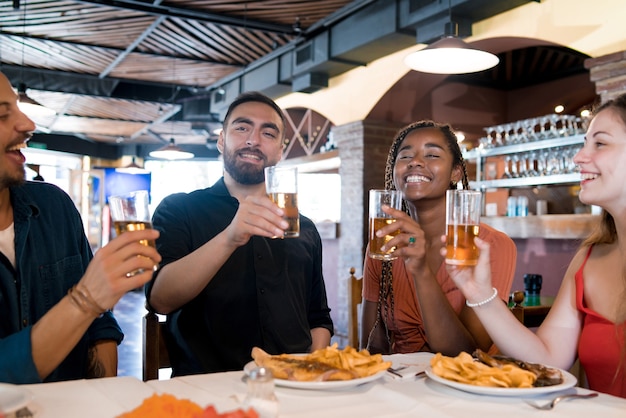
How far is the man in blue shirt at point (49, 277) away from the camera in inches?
50.3

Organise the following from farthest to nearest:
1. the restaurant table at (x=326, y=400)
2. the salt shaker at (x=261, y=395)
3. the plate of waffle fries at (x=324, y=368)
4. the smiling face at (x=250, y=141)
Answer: the smiling face at (x=250, y=141)
the plate of waffle fries at (x=324, y=368)
the restaurant table at (x=326, y=400)
the salt shaker at (x=261, y=395)

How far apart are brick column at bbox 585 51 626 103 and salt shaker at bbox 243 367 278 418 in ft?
11.6

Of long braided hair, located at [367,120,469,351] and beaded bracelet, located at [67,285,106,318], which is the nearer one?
beaded bracelet, located at [67,285,106,318]

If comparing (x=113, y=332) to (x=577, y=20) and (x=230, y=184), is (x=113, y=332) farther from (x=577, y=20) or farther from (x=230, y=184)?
(x=577, y=20)

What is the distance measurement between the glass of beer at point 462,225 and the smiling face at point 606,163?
409 mm

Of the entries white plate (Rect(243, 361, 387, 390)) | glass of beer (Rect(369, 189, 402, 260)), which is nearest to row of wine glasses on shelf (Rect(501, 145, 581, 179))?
glass of beer (Rect(369, 189, 402, 260))

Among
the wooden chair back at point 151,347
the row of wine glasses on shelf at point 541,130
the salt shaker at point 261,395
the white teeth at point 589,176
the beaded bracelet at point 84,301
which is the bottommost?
the wooden chair back at point 151,347

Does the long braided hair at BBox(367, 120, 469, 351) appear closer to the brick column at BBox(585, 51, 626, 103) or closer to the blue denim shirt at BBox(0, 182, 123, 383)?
the blue denim shirt at BBox(0, 182, 123, 383)

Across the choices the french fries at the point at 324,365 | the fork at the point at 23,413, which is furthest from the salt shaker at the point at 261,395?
the fork at the point at 23,413

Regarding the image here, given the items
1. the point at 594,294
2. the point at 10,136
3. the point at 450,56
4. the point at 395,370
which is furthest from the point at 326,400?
the point at 450,56

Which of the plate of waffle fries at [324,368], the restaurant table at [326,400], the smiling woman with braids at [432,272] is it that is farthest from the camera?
the smiling woman with braids at [432,272]

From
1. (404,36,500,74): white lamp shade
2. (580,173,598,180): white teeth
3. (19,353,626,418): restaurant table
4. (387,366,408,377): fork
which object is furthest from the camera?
(404,36,500,74): white lamp shade

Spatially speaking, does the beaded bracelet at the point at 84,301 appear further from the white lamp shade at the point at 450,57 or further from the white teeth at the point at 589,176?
the white lamp shade at the point at 450,57

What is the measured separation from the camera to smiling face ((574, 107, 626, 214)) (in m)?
1.62
